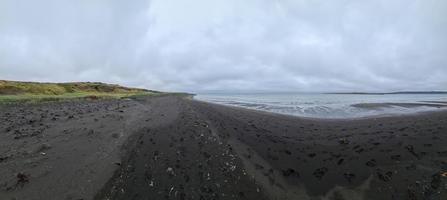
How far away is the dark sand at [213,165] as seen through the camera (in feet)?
24.1

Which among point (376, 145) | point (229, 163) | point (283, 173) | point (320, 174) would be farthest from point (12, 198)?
point (376, 145)

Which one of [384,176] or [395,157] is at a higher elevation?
[395,157]

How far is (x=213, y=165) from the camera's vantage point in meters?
9.07

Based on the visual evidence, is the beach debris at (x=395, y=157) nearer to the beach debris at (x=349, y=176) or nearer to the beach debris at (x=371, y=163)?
the beach debris at (x=371, y=163)

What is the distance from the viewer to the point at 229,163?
925 centimetres

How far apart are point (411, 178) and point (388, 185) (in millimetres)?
888

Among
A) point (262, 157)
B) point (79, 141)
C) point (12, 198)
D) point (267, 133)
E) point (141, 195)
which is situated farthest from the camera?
point (267, 133)

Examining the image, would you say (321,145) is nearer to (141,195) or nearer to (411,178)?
(411,178)

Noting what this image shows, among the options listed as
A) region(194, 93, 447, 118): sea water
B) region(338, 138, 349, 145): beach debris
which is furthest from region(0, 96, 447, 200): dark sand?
region(194, 93, 447, 118): sea water

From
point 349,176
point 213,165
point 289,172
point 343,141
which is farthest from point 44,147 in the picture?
point 343,141

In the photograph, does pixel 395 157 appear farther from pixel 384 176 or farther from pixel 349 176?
pixel 349 176

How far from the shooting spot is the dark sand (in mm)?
7336

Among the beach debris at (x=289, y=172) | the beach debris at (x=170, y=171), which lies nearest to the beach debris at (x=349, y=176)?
the beach debris at (x=289, y=172)

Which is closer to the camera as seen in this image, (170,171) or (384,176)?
(384,176)
